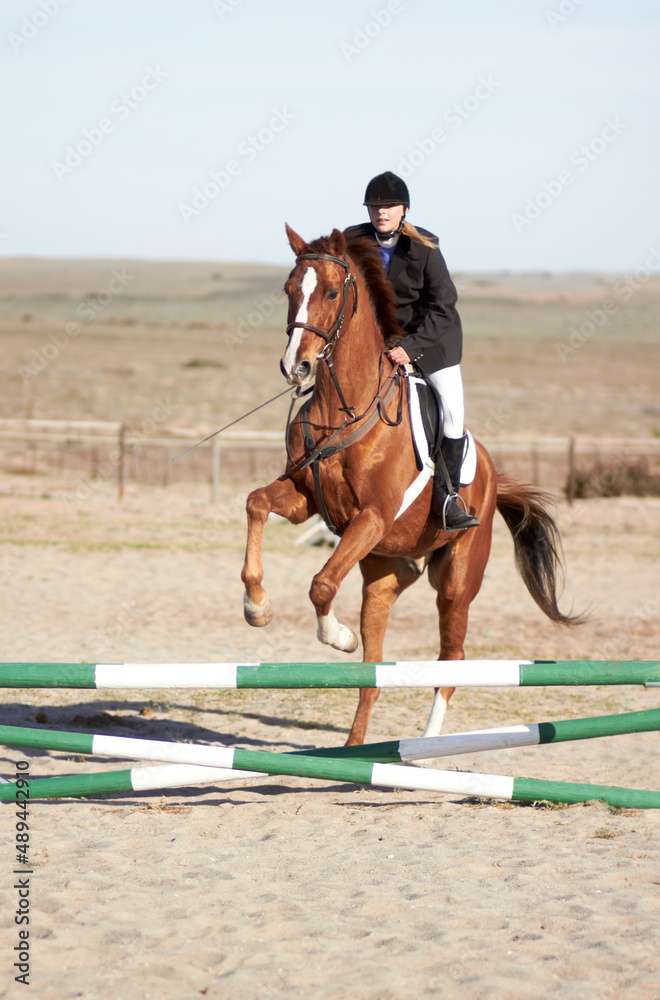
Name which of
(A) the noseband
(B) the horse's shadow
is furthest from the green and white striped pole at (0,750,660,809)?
(A) the noseband

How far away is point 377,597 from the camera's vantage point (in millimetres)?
5523

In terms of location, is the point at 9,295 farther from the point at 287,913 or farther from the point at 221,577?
the point at 287,913

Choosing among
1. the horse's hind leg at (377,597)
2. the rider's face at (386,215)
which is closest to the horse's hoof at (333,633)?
the horse's hind leg at (377,597)

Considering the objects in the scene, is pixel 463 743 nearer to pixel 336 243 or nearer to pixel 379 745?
pixel 379 745

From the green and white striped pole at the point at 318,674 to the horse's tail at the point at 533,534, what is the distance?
2.43m

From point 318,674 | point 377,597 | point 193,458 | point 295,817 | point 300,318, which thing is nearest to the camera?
point 318,674

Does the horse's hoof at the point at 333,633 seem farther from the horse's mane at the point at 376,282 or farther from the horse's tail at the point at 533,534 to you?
the horse's tail at the point at 533,534

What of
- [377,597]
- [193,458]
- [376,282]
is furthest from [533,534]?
[193,458]

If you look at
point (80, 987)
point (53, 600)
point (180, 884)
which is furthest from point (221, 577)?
point (80, 987)

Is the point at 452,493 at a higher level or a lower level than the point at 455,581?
higher

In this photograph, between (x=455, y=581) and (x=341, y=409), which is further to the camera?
(x=455, y=581)

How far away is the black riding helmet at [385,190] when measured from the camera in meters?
4.66

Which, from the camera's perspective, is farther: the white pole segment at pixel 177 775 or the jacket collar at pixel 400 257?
the jacket collar at pixel 400 257

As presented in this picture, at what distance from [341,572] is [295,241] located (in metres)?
1.49
